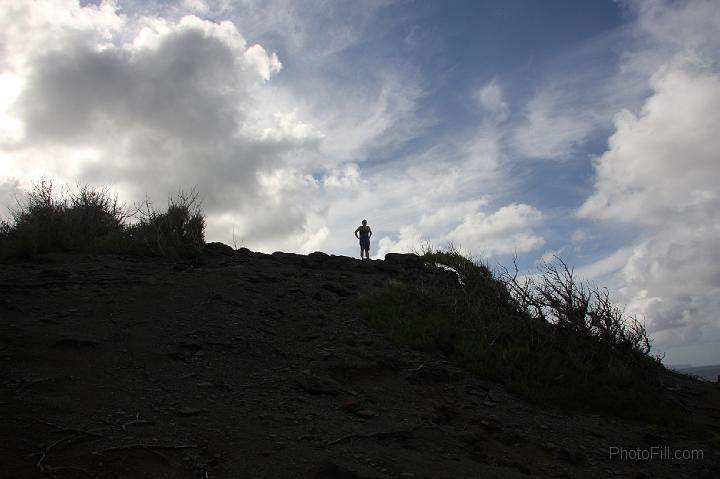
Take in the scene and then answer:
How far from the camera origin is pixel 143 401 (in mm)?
4609

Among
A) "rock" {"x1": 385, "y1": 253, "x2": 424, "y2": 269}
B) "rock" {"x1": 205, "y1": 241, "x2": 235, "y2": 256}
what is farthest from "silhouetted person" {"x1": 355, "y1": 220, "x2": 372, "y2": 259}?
"rock" {"x1": 205, "y1": 241, "x2": 235, "y2": 256}

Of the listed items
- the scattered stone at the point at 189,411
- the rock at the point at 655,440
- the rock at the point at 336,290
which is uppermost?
the rock at the point at 336,290

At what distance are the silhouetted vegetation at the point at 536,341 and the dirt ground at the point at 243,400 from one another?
1.26 feet

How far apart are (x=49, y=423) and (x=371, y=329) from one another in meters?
4.98

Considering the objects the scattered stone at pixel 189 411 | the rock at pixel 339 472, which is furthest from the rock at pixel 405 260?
the rock at pixel 339 472

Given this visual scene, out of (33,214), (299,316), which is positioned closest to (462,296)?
(299,316)

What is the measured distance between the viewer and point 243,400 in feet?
16.6

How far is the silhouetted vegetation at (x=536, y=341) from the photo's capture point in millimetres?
7016

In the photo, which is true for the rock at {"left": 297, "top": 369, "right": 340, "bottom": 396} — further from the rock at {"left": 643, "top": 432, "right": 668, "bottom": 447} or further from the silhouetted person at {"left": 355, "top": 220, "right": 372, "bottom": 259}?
the silhouetted person at {"left": 355, "top": 220, "right": 372, "bottom": 259}

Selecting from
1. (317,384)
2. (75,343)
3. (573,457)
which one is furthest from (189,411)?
(573,457)

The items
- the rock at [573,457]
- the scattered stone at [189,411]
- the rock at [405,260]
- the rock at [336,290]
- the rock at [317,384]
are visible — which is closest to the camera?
the scattered stone at [189,411]

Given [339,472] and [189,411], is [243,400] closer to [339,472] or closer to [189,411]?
[189,411]

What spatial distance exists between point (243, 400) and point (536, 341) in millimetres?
5358

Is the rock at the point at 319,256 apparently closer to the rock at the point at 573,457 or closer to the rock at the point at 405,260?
the rock at the point at 405,260
